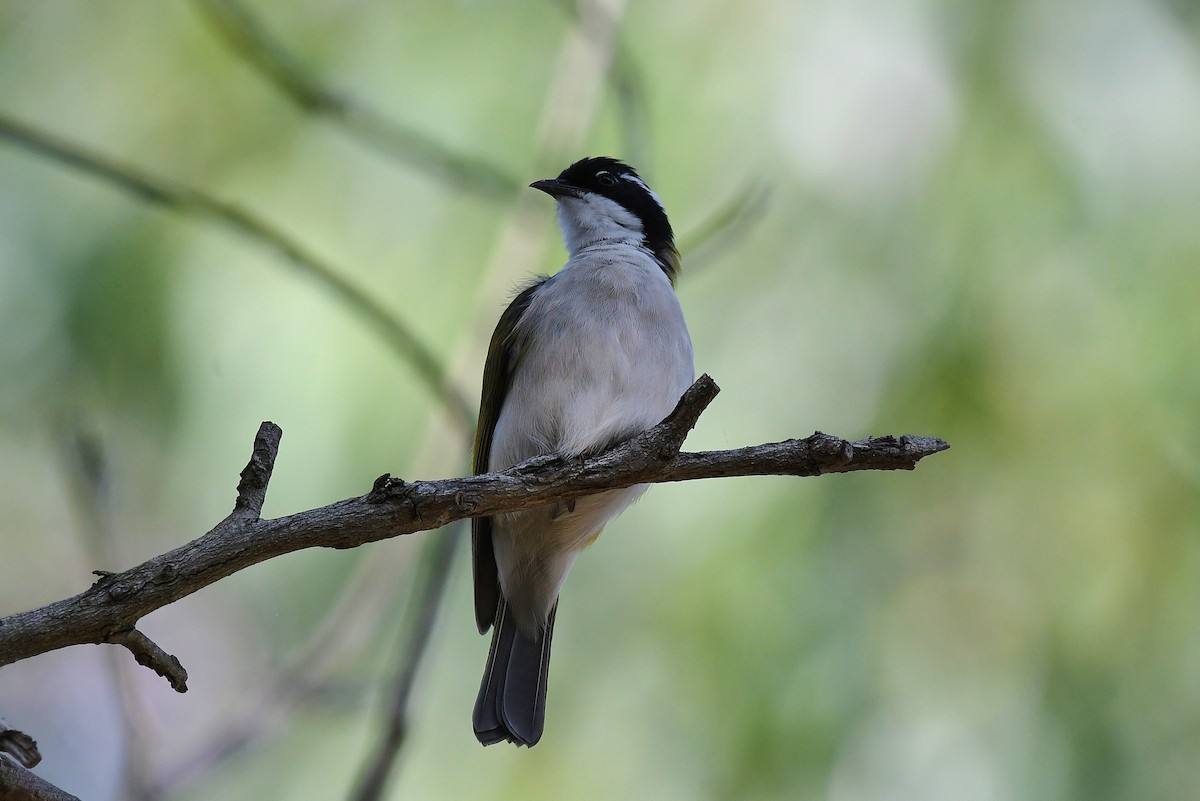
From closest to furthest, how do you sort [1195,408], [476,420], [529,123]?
[476,420]
[1195,408]
[529,123]

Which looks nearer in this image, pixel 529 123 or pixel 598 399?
pixel 598 399

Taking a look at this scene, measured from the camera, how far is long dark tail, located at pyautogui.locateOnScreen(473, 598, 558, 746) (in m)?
3.92

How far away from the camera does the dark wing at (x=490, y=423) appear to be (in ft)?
13.9

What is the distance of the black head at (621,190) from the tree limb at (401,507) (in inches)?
79.8

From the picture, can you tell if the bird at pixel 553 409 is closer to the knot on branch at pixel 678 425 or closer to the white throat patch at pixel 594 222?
the white throat patch at pixel 594 222

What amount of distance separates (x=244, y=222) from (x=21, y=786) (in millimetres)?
2618

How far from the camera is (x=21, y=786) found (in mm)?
2178

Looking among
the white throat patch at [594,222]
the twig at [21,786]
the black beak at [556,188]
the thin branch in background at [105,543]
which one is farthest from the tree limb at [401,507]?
the black beak at [556,188]

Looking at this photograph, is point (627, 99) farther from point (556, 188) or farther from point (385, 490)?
point (385, 490)

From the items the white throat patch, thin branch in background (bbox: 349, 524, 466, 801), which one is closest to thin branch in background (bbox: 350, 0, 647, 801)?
thin branch in background (bbox: 349, 524, 466, 801)

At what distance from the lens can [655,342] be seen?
394cm

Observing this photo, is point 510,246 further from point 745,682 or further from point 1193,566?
point 1193,566

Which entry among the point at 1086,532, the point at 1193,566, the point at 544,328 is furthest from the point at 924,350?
the point at 544,328

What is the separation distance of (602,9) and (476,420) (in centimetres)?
227
